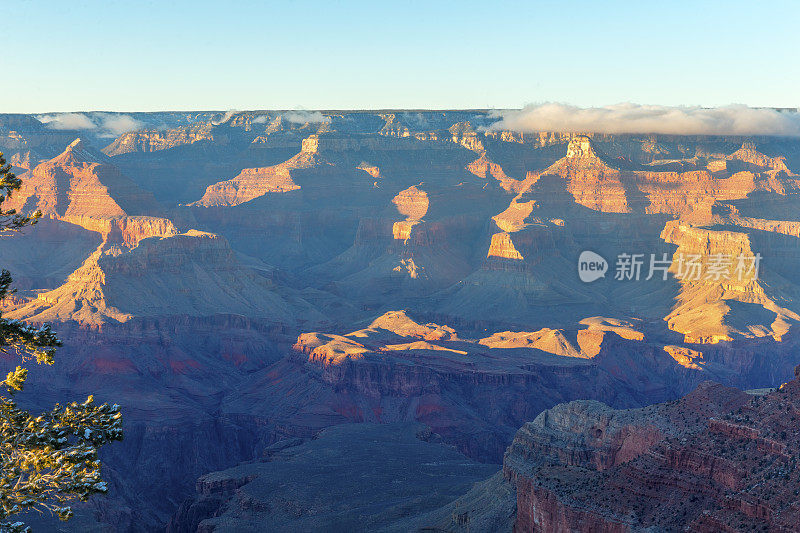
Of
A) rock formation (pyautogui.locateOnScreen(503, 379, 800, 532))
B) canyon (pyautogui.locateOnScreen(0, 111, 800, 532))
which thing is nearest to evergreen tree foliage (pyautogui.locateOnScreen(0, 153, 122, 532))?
rock formation (pyautogui.locateOnScreen(503, 379, 800, 532))

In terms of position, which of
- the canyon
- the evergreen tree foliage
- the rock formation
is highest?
the evergreen tree foliage

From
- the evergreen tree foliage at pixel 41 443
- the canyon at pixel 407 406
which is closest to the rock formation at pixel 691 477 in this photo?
the canyon at pixel 407 406

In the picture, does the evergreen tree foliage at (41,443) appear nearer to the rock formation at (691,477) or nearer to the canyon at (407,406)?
the rock formation at (691,477)

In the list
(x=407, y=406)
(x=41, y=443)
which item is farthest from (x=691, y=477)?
(x=407, y=406)

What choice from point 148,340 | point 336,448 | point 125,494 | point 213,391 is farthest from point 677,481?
point 148,340

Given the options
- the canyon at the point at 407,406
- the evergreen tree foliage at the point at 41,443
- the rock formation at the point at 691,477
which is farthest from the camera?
the canyon at the point at 407,406

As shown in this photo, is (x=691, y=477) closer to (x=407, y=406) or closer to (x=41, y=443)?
(x=41, y=443)

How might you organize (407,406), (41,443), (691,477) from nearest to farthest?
(41,443) < (691,477) < (407,406)

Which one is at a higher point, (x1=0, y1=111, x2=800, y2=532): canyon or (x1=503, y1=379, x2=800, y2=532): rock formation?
(x1=503, y1=379, x2=800, y2=532): rock formation

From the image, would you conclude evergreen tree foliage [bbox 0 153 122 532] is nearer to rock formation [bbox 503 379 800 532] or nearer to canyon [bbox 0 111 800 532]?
rock formation [bbox 503 379 800 532]

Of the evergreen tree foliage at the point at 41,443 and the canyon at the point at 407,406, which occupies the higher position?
the evergreen tree foliage at the point at 41,443

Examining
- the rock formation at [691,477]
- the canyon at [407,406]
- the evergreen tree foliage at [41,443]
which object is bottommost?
the canyon at [407,406]

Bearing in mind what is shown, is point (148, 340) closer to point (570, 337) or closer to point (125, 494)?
point (125, 494)
